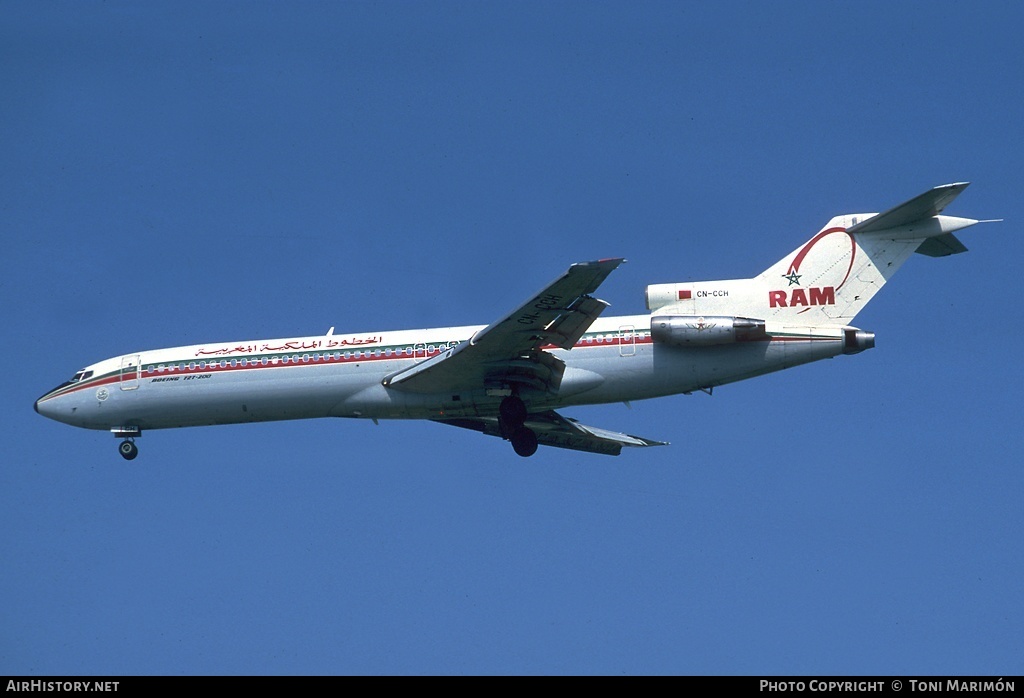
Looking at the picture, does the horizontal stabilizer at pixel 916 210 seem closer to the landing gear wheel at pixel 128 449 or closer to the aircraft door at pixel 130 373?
the aircraft door at pixel 130 373

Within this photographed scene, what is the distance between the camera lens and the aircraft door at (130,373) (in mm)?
35562

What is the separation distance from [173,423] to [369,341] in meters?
6.54

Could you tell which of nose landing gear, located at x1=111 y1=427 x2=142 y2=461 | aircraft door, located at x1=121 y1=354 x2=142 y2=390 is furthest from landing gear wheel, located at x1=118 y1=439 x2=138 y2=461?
aircraft door, located at x1=121 y1=354 x2=142 y2=390

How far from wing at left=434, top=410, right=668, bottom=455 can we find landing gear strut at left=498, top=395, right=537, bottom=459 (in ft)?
7.20

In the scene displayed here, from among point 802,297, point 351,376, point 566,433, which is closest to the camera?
point 802,297

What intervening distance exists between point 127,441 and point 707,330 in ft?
58.0

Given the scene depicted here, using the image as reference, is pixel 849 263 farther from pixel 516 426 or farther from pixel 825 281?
pixel 516 426

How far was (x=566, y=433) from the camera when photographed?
125 ft

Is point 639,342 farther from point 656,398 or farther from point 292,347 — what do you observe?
point 292,347

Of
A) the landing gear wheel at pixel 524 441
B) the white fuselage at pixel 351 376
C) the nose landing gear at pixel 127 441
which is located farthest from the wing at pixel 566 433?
the nose landing gear at pixel 127 441

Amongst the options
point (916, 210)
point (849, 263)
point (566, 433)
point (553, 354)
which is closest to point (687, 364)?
point (553, 354)

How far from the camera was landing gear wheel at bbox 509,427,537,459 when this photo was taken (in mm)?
34562

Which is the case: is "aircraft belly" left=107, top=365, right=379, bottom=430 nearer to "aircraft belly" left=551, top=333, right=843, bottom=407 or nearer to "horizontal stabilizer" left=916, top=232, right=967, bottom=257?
"aircraft belly" left=551, top=333, right=843, bottom=407
